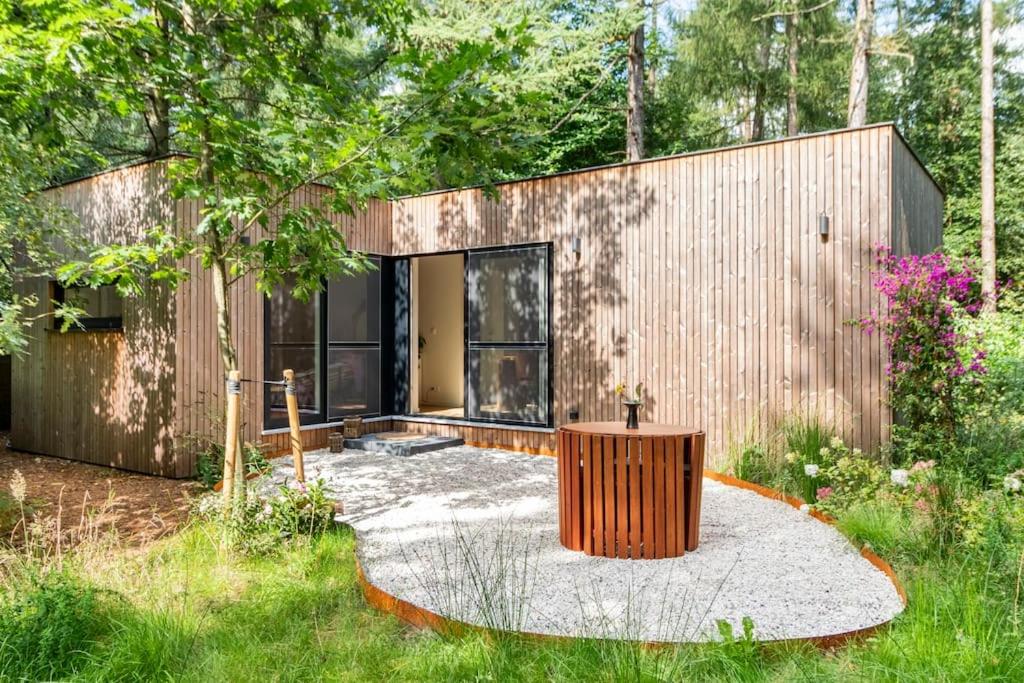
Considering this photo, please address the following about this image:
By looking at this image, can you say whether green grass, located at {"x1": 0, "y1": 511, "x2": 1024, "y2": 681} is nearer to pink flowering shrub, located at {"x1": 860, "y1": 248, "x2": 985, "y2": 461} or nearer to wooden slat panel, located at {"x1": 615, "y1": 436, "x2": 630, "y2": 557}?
wooden slat panel, located at {"x1": 615, "y1": 436, "x2": 630, "y2": 557}

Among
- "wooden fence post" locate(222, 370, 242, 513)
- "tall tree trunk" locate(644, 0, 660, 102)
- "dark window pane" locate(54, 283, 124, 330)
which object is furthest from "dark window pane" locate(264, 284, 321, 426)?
"tall tree trunk" locate(644, 0, 660, 102)

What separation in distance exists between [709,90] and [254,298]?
11.1 metres

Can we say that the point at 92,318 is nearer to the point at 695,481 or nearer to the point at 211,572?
the point at 211,572

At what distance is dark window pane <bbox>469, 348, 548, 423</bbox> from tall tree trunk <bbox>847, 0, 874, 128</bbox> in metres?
8.58

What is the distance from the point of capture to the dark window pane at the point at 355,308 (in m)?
7.87

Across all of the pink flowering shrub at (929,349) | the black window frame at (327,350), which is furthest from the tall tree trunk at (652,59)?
the pink flowering shrub at (929,349)

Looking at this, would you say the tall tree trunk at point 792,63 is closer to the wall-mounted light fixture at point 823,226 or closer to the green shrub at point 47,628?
the wall-mounted light fixture at point 823,226

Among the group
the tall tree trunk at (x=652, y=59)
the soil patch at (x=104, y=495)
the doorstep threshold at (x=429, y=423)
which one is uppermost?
the tall tree trunk at (x=652, y=59)

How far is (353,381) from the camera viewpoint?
320 inches

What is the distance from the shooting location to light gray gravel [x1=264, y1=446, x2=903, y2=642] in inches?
113

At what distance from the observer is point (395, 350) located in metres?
8.61

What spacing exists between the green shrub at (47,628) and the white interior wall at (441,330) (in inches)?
315

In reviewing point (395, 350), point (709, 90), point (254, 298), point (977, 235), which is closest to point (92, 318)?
point (254, 298)

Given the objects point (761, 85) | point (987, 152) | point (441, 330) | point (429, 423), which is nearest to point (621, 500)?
point (429, 423)
